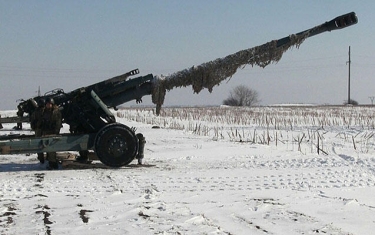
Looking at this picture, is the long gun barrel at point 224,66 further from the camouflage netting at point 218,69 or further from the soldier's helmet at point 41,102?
the soldier's helmet at point 41,102

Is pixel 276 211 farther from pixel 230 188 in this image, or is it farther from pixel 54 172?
pixel 54 172

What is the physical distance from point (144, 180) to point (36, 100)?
3.83 m

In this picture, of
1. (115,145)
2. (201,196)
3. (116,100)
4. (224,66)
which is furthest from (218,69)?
(201,196)

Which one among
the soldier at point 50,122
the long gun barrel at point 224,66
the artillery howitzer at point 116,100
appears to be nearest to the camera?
the artillery howitzer at point 116,100

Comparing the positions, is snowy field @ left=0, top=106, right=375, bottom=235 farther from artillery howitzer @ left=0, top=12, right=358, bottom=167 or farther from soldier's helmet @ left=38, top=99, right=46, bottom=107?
soldier's helmet @ left=38, top=99, right=46, bottom=107

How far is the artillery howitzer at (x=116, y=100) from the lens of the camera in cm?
1040

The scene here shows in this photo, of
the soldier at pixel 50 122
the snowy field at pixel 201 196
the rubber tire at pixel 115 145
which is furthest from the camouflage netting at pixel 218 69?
the soldier at pixel 50 122

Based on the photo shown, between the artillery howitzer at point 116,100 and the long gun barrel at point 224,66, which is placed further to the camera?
the long gun barrel at point 224,66

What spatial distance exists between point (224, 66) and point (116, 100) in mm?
2535

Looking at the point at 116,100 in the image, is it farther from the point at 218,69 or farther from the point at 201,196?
the point at 201,196

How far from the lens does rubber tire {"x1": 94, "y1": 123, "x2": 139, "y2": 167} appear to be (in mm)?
10445

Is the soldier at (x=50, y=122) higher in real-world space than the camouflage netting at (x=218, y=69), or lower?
lower

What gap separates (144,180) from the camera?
9.02m

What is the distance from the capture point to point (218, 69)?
11250 millimetres
